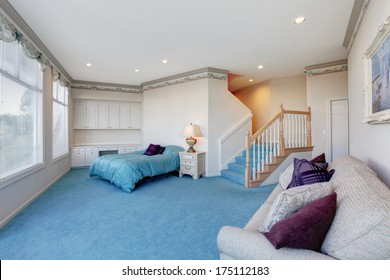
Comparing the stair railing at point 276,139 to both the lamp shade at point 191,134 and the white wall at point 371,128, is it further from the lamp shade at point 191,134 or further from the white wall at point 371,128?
the white wall at point 371,128

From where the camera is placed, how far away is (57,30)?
2.89 m

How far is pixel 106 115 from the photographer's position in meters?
6.25

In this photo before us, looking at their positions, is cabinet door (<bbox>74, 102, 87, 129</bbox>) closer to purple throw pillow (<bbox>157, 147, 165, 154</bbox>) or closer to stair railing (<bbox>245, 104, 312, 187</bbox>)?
purple throw pillow (<bbox>157, 147, 165, 154</bbox>)

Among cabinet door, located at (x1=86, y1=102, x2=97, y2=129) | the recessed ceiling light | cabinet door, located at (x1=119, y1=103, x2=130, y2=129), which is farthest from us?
cabinet door, located at (x1=119, y1=103, x2=130, y2=129)

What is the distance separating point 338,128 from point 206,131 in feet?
10.2

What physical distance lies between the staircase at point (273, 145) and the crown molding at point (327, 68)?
96 cm

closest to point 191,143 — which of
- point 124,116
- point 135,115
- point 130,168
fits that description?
point 130,168

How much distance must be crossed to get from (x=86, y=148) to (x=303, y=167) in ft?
19.3

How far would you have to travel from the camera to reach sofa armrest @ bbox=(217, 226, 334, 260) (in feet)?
3.32

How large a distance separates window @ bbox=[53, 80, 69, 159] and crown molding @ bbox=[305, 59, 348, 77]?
602cm

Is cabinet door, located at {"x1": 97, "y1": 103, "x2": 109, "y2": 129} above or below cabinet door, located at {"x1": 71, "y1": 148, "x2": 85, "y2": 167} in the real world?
above

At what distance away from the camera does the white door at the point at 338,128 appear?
4414 millimetres

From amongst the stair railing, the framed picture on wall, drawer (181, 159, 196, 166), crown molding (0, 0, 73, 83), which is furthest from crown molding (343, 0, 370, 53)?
crown molding (0, 0, 73, 83)

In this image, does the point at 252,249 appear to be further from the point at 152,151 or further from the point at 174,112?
the point at 174,112
